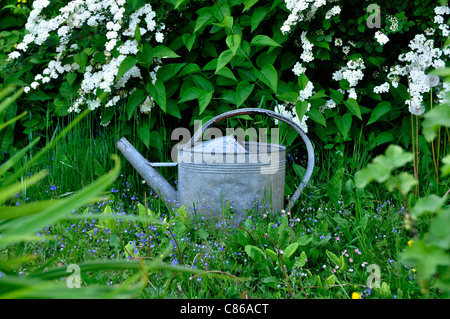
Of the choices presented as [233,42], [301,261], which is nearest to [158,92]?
[233,42]

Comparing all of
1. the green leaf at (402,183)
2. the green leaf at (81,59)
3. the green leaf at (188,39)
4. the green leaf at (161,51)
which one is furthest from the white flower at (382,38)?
the green leaf at (402,183)

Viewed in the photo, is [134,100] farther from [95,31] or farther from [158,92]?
[95,31]

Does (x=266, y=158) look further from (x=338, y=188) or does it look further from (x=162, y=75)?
(x=162, y=75)

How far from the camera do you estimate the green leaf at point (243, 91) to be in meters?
2.37

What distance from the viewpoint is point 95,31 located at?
102 inches

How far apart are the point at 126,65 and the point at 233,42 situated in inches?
22.3

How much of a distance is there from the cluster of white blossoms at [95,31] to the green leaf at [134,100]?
8cm

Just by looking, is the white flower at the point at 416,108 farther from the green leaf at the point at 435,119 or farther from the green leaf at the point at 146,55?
the green leaf at the point at 435,119

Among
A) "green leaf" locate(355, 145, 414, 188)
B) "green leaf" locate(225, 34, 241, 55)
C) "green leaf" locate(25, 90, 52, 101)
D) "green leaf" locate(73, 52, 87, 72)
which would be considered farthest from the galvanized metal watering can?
"green leaf" locate(355, 145, 414, 188)

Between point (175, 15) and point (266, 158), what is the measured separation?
115 centimetres

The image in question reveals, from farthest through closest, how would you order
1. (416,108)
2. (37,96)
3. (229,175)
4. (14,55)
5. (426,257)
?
(37,96) → (14,55) → (416,108) → (229,175) → (426,257)
